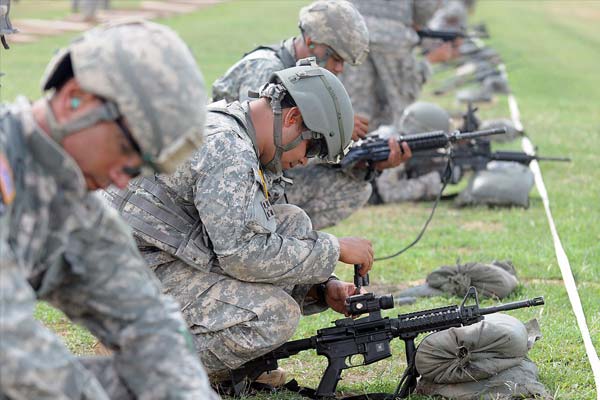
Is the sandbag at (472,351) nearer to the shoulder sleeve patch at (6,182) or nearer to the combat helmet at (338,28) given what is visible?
the shoulder sleeve patch at (6,182)

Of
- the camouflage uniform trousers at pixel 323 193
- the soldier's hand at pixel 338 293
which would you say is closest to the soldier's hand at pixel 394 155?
the camouflage uniform trousers at pixel 323 193

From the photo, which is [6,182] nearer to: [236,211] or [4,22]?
[236,211]

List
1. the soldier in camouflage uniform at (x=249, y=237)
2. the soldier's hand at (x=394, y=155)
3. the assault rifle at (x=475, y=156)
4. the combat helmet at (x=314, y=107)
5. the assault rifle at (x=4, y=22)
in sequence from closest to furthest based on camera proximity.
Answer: the soldier in camouflage uniform at (x=249, y=237) → the combat helmet at (x=314, y=107) → the assault rifle at (x=4, y=22) → the soldier's hand at (x=394, y=155) → the assault rifle at (x=475, y=156)

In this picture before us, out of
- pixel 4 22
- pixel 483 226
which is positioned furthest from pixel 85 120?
pixel 483 226

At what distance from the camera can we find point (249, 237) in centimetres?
449

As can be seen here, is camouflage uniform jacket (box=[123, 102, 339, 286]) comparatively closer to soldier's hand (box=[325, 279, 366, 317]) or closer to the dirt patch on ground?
soldier's hand (box=[325, 279, 366, 317])

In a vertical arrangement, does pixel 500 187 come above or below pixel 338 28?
below

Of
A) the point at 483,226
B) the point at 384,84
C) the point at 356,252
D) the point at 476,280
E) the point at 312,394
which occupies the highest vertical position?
the point at 356,252

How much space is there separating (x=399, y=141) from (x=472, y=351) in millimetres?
2838

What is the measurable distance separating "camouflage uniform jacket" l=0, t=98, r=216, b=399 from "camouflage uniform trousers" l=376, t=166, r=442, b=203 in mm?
7352

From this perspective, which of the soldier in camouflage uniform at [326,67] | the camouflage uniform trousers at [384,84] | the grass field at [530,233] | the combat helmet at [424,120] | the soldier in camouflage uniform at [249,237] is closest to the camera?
the soldier in camouflage uniform at [249,237]

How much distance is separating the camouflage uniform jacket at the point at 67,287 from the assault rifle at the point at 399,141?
4.09 m

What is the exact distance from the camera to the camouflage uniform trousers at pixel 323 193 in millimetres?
6941

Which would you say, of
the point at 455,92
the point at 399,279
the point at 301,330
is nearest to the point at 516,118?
the point at 455,92
